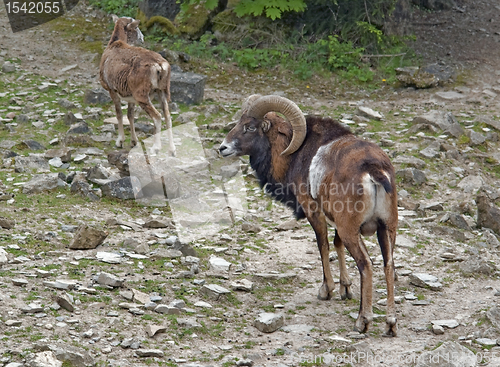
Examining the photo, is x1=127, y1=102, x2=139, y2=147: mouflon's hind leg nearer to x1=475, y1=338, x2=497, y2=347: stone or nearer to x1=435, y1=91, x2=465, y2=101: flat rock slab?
x1=435, y1=91, x2=465, y2=101: flat rock slab

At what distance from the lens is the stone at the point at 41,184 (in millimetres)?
10008

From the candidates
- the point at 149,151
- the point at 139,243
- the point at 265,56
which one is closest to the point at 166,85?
the point at 149,151

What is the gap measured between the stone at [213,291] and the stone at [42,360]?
2263 mm

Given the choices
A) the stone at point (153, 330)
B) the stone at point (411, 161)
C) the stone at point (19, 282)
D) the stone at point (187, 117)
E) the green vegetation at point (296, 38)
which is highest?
the green vegetation at point (296, 38)

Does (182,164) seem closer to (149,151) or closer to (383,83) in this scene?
(149,151)

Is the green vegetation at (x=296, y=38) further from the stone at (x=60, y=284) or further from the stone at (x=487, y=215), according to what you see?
the stone at (x=60, y=284)

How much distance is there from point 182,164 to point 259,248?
126 inches

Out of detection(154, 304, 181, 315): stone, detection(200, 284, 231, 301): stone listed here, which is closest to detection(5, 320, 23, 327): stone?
detection(154, 304, 181, 315): stone

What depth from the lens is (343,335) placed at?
6691 millimetres

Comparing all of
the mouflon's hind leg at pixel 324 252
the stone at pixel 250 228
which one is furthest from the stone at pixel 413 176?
the mouflon's hind leg at pixel 324 252

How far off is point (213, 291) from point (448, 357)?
2.70 m

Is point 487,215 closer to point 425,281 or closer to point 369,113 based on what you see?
point 425,281

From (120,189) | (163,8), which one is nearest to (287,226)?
(120,189)

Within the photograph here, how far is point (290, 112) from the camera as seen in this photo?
794 cm
